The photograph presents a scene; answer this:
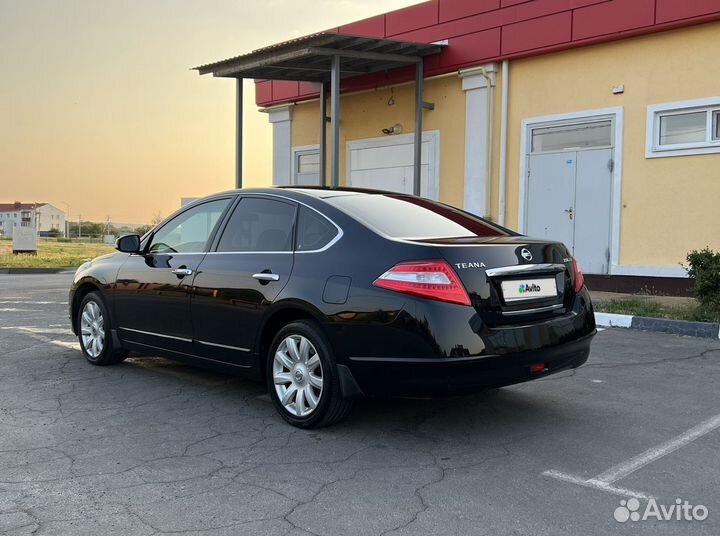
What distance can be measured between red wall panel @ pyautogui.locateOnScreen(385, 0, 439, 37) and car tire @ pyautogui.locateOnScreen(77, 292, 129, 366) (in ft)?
31.9

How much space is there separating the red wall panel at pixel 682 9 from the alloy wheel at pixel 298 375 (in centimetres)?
887

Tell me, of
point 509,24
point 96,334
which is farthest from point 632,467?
point 509,24

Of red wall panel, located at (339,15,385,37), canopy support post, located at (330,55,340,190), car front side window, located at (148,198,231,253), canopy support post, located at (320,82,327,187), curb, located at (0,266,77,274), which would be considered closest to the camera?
car front side window, located at (148,198,231,253)

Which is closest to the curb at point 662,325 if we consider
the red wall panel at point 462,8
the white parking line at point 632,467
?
the white parking line at point 632,467

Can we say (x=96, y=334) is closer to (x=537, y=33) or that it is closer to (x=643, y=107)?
(x=643, y=107)

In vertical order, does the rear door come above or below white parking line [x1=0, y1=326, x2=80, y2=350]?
above

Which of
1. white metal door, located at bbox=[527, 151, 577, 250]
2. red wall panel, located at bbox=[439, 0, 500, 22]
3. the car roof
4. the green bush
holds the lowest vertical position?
Result: the green bush

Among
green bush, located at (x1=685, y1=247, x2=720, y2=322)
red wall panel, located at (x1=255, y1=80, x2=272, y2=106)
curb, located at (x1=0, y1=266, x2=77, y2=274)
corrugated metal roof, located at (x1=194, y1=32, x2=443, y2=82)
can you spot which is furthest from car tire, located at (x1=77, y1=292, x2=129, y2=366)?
curb, located at (x1=0, y1=266, x2=77, y2=274)

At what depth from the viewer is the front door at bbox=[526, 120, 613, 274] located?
11.6 m

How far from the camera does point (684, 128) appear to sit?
10703 millimetres

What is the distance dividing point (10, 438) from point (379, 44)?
989 centimetres

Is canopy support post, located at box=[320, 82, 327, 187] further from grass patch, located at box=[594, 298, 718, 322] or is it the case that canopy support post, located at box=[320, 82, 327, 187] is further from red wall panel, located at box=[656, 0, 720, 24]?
grass patch, located at box=[594, 298, 718, 322]

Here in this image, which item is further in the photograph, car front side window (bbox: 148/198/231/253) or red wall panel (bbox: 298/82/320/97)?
red wall panel (bbox: 298/82/320/97)

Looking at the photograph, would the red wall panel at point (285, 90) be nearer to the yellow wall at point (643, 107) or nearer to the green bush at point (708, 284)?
the yellow wall at point (643, 107)
